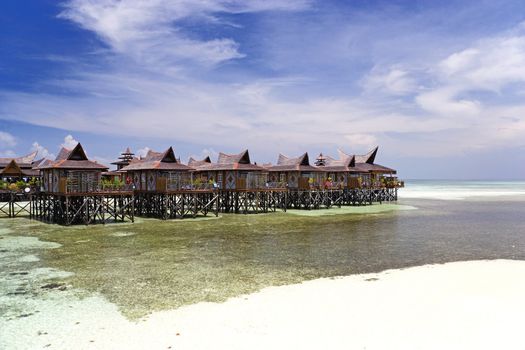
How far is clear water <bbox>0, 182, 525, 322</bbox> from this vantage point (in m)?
12.7

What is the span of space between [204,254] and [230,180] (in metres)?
20.4

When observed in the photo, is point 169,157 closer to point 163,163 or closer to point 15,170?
point 163,163

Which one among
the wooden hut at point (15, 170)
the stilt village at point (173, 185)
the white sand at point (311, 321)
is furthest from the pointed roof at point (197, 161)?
the white sand at point (311, 321)

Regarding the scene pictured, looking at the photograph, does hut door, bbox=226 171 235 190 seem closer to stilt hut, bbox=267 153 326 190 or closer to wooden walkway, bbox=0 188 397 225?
wooden walkway, bbox=0 188 397 225

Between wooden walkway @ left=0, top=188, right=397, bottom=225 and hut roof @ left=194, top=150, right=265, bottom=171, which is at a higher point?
A: hut roof @ left=194, top=150, right=265, bottom=171

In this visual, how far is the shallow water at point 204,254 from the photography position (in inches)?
501

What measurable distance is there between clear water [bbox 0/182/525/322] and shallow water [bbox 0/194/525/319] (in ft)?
0.15

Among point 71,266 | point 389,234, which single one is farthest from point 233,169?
point 71,266

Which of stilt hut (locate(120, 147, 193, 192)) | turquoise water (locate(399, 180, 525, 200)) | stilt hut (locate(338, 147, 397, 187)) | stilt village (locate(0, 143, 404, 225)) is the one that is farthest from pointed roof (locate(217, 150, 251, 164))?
turquoise water (locate(399, 180, 525, 200))

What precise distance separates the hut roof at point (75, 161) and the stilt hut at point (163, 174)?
4.38 metres

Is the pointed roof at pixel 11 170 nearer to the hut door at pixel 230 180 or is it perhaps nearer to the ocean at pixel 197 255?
the ocean at pixel 197 255

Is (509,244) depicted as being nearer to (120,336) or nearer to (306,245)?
(306,245)

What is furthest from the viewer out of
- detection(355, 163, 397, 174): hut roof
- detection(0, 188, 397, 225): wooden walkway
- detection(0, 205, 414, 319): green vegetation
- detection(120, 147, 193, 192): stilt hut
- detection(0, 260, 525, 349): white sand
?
detection(355, 163, 397, 174): hut roof

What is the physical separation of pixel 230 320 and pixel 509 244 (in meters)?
18.1
